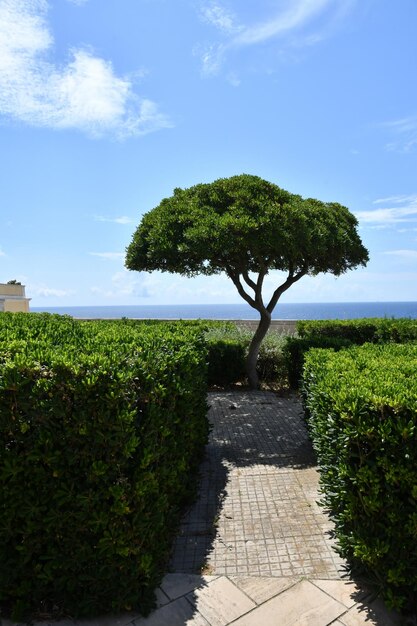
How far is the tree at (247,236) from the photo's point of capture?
21.6 ft

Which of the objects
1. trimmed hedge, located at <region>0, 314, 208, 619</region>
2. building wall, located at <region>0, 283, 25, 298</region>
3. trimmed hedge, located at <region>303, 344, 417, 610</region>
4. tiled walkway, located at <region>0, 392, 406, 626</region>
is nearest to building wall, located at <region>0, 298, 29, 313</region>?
building wall, located at <region>0, 283, 25, 298</region>

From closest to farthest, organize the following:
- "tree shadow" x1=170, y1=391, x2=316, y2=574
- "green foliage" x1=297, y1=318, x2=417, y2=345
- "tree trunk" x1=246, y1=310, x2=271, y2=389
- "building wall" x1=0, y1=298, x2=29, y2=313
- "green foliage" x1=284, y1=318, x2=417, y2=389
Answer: "tree shadow" x1=170, y1=391, x2=316, y2=574 → "green foliage" x1=284, y1=318, x2=417, y2=389 → "tree trunk" x1=246, y1=310, x2=271, y2=389 → "green foliage" x1=297, y1=318, x2=417, y2=345 → "building wall" x1=0, y1=298, x2=29, y2=313

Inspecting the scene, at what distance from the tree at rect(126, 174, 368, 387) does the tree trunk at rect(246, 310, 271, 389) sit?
0.02 meters

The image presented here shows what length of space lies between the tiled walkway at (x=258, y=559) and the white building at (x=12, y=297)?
25.2 m

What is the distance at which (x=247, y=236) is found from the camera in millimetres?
6551

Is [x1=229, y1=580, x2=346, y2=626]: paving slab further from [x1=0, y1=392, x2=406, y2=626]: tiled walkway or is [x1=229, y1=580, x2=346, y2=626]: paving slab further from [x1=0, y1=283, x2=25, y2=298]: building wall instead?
[x1=0, y1=283, x2=25, y2=298]: building wall

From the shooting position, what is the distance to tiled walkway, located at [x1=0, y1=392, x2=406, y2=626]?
2.41m

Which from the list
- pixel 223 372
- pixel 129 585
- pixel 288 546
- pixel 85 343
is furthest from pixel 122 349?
pixel 223 372

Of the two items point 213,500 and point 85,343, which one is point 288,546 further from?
A: point 85,343

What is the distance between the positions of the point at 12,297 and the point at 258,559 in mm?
27715

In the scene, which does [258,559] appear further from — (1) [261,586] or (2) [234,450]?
(2) [234,450]

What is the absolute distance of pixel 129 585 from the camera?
244cm

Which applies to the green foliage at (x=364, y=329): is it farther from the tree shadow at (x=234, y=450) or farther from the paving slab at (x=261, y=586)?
the paving slab at (x=261, y=586)

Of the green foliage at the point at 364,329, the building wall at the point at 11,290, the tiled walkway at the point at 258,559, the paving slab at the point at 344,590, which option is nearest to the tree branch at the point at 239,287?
the green foliage at the point at 364,329
